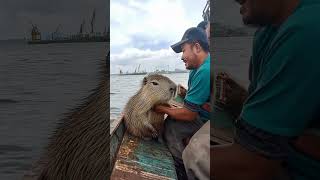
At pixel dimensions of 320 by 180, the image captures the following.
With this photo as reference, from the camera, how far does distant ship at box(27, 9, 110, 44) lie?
1.99 m

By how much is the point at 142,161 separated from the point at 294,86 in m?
0.93

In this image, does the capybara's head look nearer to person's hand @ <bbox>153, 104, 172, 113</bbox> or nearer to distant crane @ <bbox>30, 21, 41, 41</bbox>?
person's hand @ <bbox>153, 104, 172, 113</bbox>

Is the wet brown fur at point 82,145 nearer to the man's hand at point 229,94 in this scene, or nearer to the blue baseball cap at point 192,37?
the blue baseball cap at point 192,37

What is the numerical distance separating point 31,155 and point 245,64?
117 centimetres

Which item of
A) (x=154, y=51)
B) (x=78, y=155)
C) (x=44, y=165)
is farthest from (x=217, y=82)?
(x=44, y=165)

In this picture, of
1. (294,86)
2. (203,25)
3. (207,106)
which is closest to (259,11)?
(203,25)

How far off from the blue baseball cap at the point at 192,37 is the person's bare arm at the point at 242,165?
57cm

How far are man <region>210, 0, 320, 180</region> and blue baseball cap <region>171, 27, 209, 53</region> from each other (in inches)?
16.8

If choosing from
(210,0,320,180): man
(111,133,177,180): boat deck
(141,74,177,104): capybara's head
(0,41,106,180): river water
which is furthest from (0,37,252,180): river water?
(210,0,320,180): man

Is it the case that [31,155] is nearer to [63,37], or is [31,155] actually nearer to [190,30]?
[63,37]

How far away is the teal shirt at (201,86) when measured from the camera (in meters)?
2.09

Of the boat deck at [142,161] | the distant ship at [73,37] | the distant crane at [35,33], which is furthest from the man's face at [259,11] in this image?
the distant crane at [35,33]

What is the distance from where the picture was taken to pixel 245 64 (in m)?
1.95

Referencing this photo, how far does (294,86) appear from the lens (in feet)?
5.12
